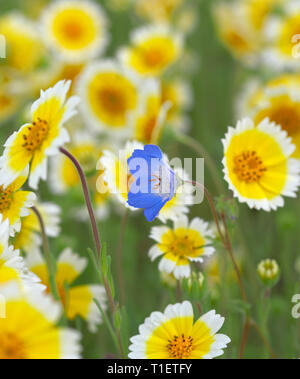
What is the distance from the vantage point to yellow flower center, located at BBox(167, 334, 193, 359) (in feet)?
2.92

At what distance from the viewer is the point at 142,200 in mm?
939

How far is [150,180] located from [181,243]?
175mm

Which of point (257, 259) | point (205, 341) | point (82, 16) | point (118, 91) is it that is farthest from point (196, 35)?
point (205, 341)

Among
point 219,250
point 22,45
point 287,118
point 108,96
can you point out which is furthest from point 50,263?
point 22,45

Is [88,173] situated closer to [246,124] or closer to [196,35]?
[246,124]

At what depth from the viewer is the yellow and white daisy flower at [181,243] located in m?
1.05

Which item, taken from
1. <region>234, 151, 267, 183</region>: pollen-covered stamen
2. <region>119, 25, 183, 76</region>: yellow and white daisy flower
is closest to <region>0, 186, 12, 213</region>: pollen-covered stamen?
<region>234, 151, 267, 183</region>: pollen-covered stamen

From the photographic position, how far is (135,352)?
2.92ft

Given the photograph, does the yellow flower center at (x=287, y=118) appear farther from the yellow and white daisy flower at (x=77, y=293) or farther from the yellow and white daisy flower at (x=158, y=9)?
the yellow and white daisy flower at (x=158, y=9)

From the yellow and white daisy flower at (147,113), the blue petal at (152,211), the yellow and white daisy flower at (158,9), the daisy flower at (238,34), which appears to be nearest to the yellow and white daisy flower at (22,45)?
the yellow and white daisy flower at (158,9)

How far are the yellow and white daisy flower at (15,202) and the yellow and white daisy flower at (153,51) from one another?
1242mm

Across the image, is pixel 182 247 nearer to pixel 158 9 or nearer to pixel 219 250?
pixel 219 250

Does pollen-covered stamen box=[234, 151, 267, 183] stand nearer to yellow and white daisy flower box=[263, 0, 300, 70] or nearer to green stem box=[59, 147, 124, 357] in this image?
green stem box=[59, 147, 124, 357]
